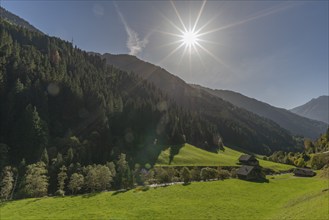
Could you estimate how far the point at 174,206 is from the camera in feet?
172

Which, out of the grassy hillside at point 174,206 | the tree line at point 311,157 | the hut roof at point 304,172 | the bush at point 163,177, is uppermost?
the tree line at point 311,157

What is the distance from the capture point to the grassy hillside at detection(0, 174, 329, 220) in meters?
45.3

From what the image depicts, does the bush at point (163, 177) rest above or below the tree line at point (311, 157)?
below

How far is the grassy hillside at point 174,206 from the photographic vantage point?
45.3 metres

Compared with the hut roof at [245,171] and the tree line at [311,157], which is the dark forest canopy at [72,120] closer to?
the hut roof at [245,171]

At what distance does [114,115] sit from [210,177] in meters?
70.5

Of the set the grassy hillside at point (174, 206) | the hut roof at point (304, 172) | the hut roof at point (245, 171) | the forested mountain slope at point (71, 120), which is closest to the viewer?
the grassy hillside at point (174, 206)

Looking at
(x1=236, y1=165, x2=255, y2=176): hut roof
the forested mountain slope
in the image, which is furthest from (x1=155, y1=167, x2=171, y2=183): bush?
(x1=236, y1=165, x2=255, y2=176): hut roof

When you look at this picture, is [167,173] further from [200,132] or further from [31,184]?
[200,132]

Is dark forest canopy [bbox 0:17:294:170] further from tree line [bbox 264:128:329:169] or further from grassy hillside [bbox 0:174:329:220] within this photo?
tree line [bbox 264:128:329:169]

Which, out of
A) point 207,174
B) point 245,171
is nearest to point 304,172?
point 245,171

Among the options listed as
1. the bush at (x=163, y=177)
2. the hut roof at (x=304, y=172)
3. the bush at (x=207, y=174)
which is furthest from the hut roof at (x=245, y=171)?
the hut roof at (x=304, y=172)

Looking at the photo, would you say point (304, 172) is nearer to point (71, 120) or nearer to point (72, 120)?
point (72, 120)

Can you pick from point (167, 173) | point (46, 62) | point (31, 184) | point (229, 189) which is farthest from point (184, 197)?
point (46, 62)
